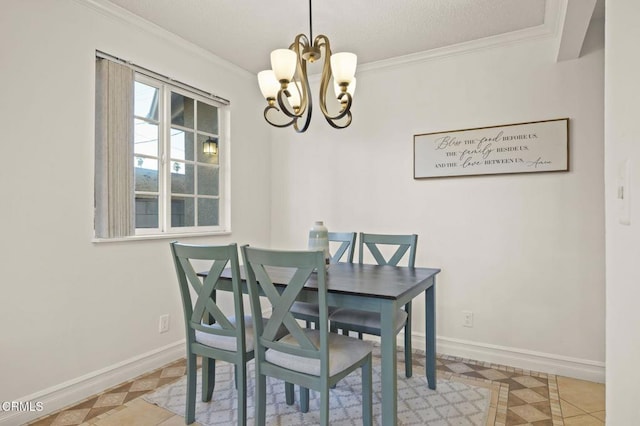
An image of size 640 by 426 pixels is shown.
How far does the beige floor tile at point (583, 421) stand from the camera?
2061 mm

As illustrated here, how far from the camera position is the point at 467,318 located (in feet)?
10.0

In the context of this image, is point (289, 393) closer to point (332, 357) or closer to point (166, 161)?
point (332, 357)

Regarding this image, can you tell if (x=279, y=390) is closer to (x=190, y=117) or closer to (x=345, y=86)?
(x=345, y=86)

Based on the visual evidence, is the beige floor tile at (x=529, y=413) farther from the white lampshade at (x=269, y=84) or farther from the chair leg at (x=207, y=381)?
the white lampshade at (x=269, y=84)

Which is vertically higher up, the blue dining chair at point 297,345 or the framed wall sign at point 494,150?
the framed wall sign at point 494,150

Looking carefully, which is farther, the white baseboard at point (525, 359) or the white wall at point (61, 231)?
the white baseboard at point (525, 359)

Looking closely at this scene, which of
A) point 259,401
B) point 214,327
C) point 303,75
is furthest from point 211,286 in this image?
point 303,75

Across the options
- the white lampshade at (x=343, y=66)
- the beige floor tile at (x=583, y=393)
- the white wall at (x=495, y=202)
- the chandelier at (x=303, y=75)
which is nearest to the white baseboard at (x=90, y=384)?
the white wall at (x=495, y=202)

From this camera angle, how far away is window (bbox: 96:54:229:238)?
2588 millimetres

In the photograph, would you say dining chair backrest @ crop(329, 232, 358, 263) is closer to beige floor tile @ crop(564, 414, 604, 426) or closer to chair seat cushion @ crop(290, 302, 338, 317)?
chair seat cushion @ crop(290, 302, 338, 317)

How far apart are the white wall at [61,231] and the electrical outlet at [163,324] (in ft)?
0.13

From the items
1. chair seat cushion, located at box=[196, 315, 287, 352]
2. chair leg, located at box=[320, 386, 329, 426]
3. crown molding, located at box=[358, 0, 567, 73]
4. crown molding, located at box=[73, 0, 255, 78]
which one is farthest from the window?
chair leg, located at box=[320, 386, 329, 426]

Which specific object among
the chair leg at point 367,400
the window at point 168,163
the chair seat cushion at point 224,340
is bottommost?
the chair leg at point 367,400

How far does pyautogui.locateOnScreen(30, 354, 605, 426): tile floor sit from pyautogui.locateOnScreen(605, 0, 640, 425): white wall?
1.47 meters
